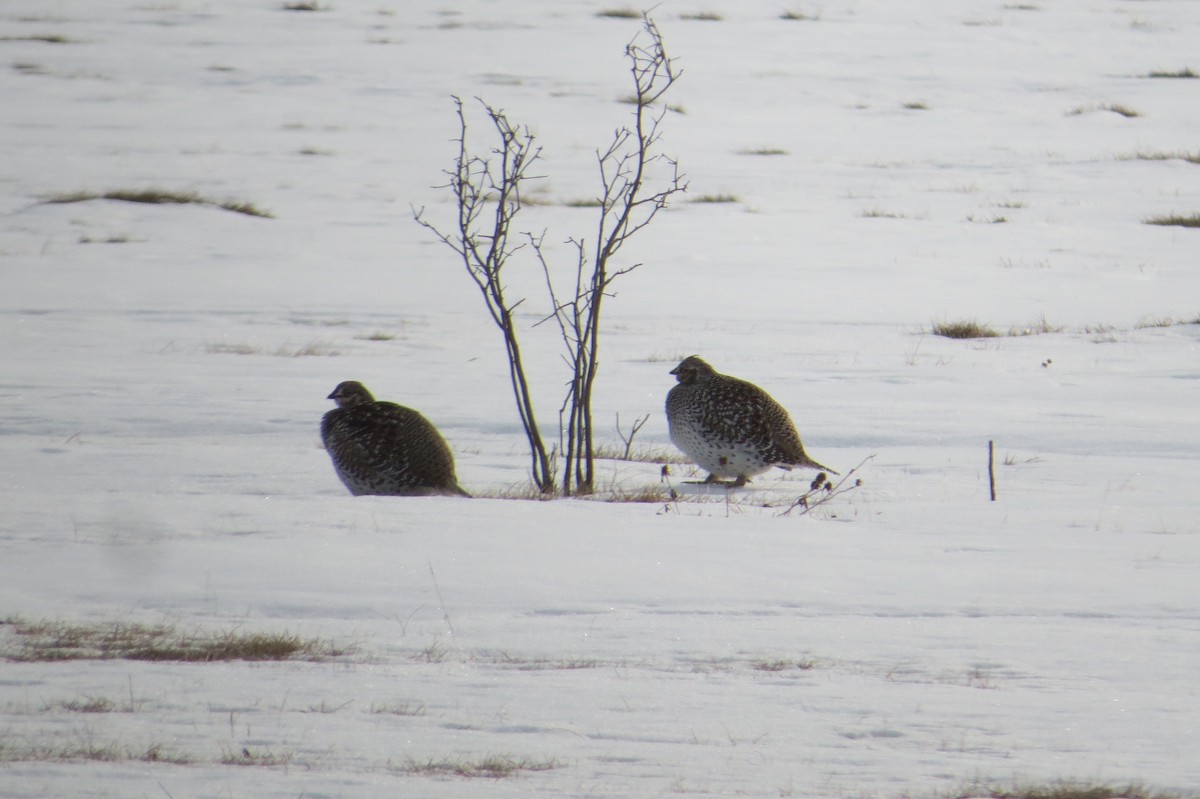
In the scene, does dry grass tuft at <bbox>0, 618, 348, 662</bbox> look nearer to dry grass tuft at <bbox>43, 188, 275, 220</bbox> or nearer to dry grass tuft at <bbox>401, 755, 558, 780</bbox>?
dry grass tuft at <bbox>401, 755, 558, 780</bbox>

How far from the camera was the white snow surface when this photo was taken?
155 inches

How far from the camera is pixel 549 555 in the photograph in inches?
226

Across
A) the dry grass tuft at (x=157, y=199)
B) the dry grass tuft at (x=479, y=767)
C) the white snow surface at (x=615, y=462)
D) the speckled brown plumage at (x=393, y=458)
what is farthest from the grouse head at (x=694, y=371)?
the dry grass tuft at (x=157, y=199)

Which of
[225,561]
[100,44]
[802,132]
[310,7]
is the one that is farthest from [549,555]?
[310,7]

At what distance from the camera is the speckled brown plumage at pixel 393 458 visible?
23.0ft

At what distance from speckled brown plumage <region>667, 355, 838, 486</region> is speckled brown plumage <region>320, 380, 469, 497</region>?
134cm

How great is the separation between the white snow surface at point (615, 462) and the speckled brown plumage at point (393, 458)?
30 centimetres

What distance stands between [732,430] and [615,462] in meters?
0.98

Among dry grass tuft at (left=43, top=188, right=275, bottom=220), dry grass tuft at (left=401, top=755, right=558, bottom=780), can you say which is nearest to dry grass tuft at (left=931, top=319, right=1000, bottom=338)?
dry grass tuft at (left=43, top=188, right=275, bottom=220)

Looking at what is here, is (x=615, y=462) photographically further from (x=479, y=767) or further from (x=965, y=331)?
(x=965, y=331)

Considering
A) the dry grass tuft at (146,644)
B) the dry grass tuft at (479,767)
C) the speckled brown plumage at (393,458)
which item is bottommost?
the speckled brown plumage at (393,458)

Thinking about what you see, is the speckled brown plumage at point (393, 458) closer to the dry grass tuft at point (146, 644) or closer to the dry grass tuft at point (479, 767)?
the dry grass tuft at point (146, 644)

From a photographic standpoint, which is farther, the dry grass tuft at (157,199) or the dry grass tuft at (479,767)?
the dry grass tuft at (157,199)

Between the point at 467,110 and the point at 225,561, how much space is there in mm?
19802
